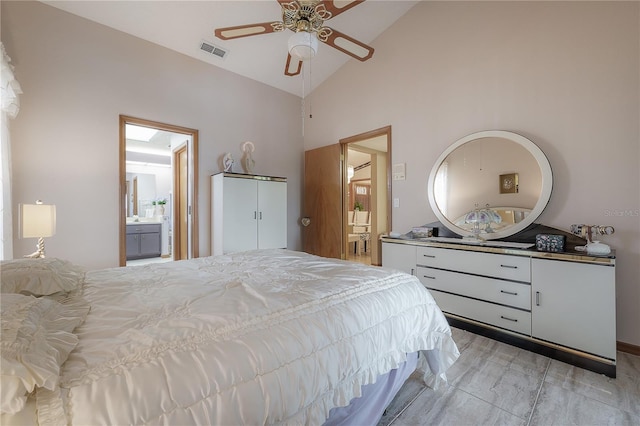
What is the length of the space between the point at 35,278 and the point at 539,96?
369 centimetres

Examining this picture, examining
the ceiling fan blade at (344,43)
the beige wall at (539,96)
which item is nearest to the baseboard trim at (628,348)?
the beige wall at (539,96)

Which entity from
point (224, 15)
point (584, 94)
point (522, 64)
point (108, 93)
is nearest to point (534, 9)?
point (522, 64)

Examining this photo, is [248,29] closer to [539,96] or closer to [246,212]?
[246,212]

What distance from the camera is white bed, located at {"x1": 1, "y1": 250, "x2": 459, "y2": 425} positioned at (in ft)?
2.10

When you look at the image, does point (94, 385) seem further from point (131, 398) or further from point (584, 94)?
point (584, 94)

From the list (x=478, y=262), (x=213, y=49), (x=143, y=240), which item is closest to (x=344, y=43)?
(x=213, y=49)

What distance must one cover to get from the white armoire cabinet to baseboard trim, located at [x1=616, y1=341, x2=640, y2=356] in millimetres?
3582

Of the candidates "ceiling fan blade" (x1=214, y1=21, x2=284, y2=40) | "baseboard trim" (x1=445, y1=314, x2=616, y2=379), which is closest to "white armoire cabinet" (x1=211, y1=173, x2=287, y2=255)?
"ceiling fan blade" (x1=214, y1=21, x2=284, y2=40)

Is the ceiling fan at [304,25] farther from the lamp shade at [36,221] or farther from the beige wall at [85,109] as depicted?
the lamp shade at [36,221]

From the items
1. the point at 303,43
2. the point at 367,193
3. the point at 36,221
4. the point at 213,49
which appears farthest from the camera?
the point at 367,193

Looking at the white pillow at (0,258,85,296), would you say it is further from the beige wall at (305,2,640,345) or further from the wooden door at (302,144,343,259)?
the wooden door at (302,144,343,259)

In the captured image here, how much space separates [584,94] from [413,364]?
2.57 metres

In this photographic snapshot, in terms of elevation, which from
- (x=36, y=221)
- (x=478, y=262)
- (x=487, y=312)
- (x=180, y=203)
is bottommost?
(x=487, y=312)

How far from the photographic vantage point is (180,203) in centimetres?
459
